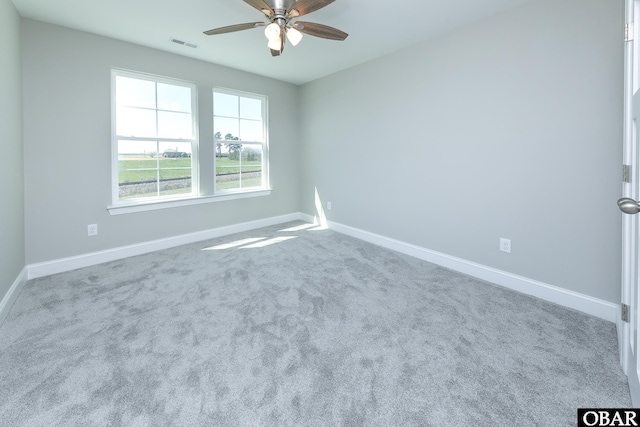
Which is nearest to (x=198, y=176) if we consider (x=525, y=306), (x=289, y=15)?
(x=289, y=15)

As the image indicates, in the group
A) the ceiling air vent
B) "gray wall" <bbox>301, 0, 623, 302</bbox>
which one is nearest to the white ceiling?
the ceiling air vent

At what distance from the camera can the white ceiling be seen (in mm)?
2551

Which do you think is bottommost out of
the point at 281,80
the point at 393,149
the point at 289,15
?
the point at 393,149

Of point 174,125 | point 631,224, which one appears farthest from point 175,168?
point 631,224

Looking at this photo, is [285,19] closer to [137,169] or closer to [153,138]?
[153,138]

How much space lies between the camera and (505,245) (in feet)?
9.11

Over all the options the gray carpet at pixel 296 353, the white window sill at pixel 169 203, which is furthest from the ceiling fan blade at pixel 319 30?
the white window sill at pixel 169 203

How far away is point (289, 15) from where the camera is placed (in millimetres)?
2174

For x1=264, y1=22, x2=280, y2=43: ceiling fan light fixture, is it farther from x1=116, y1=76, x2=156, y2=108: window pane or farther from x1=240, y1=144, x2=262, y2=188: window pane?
x1=240, y1=144, x2=262, y2=188: window pane

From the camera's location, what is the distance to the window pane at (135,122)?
11.4 feet

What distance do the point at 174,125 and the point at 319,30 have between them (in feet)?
8.04

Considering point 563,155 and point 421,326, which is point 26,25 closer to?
point 421,326

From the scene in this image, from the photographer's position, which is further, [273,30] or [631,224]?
[273,30]

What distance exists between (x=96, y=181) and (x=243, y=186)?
194 centimetres
